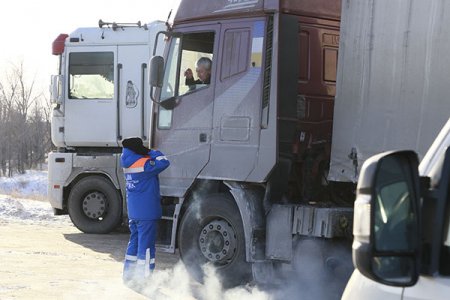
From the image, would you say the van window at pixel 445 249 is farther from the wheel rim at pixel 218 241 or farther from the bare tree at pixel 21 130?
the bare tree at pixel 21 130

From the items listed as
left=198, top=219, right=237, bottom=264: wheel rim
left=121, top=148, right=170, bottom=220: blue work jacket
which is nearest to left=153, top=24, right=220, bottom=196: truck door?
left=121, top=148, right=170, bottom=220: blue work jacket

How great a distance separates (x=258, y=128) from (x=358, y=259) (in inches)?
189

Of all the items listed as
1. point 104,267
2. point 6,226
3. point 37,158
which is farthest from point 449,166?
point 37,158

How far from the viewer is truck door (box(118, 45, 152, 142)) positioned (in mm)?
12008

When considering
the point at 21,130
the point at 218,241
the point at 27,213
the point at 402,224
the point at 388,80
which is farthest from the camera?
the point at 21,130

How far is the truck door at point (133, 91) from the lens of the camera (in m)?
12.0

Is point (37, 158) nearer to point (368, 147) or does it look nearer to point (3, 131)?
point (3, 131)

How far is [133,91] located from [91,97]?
2.81ft

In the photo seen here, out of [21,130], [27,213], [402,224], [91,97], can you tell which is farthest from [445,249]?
[21,130]

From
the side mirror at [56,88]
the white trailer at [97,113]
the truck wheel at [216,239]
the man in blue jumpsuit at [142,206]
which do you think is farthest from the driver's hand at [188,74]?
the side mirror at [56,88]

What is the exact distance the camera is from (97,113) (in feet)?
40.1

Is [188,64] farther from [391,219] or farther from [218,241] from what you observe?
[391,219]

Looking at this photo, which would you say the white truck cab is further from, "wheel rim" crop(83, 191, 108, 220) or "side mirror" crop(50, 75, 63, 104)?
"side mirror" crop(50, 75, 63, 104)

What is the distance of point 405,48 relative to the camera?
5723mm
